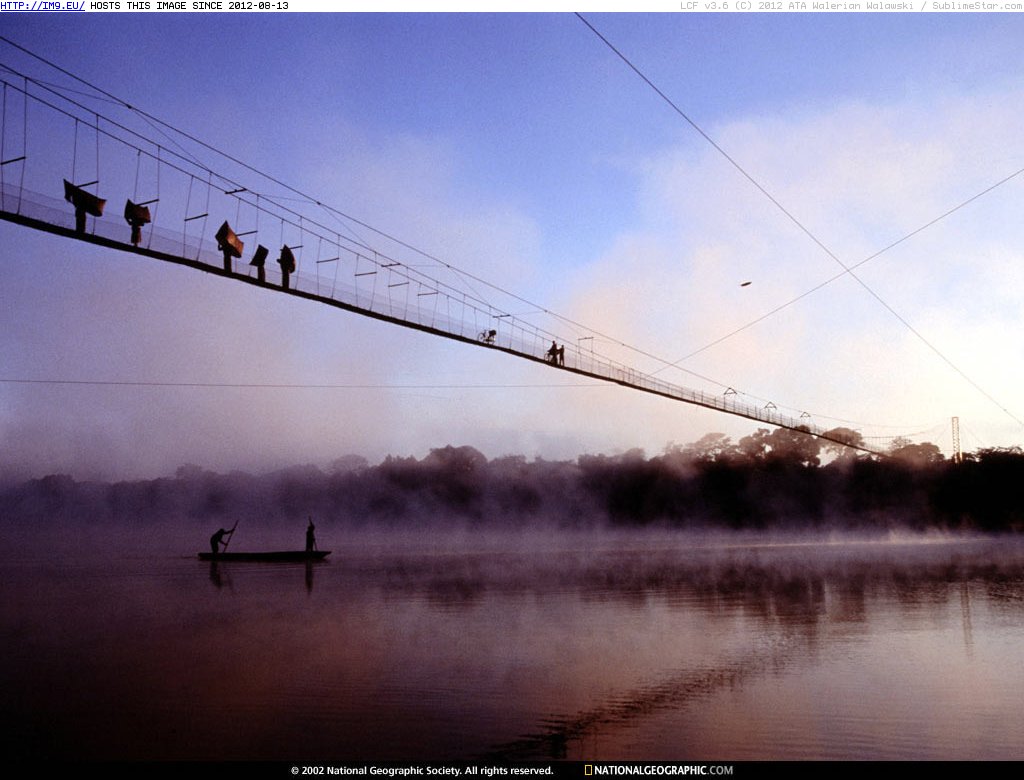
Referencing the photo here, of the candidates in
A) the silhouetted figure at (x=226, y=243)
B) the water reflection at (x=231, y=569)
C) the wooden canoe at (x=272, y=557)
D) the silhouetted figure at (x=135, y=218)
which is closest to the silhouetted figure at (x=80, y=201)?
the silhouetted figure at (x=135, y=218)

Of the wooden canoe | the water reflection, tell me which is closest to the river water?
the water reflection

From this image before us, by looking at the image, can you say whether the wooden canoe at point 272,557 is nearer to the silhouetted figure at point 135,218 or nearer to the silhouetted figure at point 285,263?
the silhouetted figure at point 285,263

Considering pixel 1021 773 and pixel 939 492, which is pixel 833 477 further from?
pixel 1021 773

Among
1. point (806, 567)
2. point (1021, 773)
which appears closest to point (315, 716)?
point (1021, 773)

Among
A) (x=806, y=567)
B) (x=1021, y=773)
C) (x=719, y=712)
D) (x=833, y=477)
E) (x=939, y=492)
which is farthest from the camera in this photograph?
(x=833, y=477)

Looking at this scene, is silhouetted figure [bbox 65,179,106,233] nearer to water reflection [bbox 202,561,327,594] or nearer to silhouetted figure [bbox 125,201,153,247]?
silhouetted figure [bbox 125,201,153,247]

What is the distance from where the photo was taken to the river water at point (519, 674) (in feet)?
30.4

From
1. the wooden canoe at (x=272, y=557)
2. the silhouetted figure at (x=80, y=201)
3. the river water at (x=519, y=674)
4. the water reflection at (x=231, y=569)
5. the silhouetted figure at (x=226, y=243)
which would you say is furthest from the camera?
the wooden canoe at (x=272, y=557)

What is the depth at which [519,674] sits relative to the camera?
12797mm

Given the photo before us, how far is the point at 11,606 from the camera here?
75.6ft

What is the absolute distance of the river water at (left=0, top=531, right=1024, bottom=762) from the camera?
927cm

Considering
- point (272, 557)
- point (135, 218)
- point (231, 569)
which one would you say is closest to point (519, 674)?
point (135, 218)

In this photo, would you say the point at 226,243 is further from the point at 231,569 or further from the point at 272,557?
the point at 272,557

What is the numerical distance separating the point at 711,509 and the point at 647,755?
109057mm
